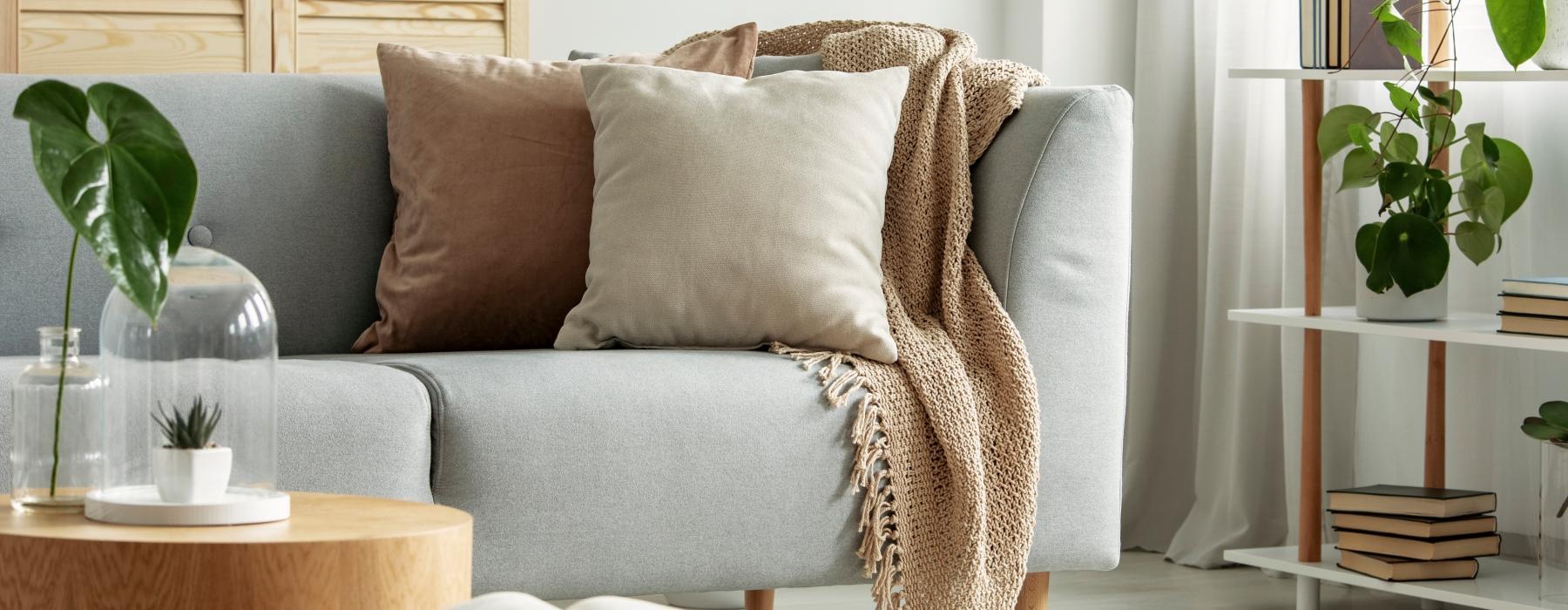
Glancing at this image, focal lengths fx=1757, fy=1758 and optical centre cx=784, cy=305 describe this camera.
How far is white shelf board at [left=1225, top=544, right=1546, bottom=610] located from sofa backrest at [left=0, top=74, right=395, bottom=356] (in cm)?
141

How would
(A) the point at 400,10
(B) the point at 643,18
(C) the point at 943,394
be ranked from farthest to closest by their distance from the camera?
(B) the point at 643,18 < (A) the point at 400,10 < (C) the point at 943,394

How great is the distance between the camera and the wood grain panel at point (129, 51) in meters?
3.17

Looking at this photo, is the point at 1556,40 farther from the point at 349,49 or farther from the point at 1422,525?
the point at 349,49

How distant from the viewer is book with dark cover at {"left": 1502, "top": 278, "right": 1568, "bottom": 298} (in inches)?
91.2

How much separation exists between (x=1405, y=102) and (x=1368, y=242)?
8.2 inches

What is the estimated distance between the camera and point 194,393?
123cm

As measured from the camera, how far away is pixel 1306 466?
2.74m

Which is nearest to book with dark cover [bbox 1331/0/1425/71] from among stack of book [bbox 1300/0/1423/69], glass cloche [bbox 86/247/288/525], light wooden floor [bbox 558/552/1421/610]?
stack of book [bbox 1300/0/1423/69]

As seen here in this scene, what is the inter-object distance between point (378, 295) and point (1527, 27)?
1.56 meters

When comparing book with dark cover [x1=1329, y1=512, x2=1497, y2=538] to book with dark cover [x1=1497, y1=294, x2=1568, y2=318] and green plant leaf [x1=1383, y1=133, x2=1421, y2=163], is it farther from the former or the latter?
green plant leaf [x1=1383, y1=133, x2=1421, y2=163]

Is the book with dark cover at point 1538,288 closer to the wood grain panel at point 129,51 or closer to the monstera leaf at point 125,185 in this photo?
the monstera leaf at point 125,185

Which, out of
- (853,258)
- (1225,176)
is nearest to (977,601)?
(853,258)

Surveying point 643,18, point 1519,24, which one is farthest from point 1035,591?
point 643,18

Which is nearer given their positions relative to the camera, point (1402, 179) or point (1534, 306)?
point (1534, 306)
